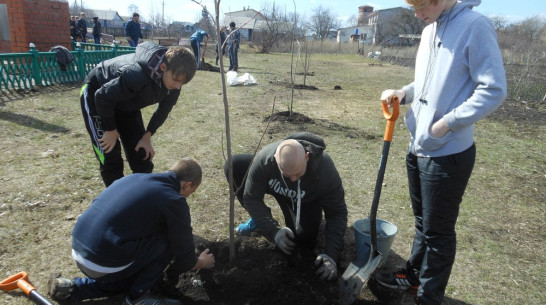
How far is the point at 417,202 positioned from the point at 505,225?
1945mm

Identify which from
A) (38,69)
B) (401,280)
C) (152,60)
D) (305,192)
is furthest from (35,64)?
(401,280)

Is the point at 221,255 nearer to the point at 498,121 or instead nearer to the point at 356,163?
the point at 356,163

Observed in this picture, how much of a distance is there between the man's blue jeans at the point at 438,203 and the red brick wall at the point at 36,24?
A: 1015 centimetres

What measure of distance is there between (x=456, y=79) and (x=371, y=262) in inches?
48.7

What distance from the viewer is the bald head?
7.06 feet

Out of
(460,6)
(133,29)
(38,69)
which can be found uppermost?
(133,29)

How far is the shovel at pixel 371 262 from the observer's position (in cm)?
206

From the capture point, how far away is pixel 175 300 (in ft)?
7.11

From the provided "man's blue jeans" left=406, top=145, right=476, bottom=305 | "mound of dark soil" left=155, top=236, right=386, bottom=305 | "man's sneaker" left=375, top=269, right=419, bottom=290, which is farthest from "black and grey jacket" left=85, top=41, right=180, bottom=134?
"man's sneaker" left=375, top=269, right=419, bottom=290

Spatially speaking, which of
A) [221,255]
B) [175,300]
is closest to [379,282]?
[221,255]

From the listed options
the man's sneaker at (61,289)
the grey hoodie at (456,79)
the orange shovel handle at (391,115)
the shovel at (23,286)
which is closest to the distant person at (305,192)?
the orange shovel handle at (391,115)

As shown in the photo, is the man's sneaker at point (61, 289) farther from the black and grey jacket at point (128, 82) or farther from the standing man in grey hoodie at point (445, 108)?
the standing man in grey hoodie at point (445, 108)

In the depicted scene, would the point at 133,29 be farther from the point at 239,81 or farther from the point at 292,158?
the point at 292,158

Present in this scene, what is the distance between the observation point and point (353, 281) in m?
2.15
